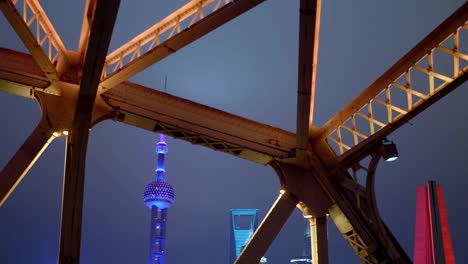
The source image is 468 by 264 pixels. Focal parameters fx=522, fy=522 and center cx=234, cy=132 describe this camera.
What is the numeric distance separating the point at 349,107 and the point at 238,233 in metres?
118

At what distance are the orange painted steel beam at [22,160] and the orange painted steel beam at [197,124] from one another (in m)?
1.49

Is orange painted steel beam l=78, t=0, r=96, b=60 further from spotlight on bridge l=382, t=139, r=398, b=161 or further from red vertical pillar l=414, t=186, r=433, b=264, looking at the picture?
red vertical pillar l=414, t=186, r=433, b=264

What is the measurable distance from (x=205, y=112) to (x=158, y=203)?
83.6 metres

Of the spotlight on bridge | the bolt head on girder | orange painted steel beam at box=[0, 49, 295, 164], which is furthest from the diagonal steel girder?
the bolt head on girder

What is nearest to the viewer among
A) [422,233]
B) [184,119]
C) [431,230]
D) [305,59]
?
[305,59]

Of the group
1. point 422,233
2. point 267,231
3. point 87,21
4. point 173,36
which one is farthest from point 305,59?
point 422,233

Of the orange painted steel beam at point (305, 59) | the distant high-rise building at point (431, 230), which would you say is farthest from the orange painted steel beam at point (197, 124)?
the distant high-rise building at point (431, 230)

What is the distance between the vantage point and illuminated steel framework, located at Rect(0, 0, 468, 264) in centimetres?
915

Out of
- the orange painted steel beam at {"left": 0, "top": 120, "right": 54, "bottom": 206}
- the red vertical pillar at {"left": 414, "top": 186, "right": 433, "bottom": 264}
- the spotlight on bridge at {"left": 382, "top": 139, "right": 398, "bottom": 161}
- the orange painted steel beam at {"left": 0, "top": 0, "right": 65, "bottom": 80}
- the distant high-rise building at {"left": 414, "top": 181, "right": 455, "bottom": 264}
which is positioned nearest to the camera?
the orange painted steel beam at {"left": 0, "top": 0, "right": 65, "bottom": 80}

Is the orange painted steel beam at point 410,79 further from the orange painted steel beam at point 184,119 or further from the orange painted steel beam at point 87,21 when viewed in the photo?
the orange painted steel beam at point 87,21

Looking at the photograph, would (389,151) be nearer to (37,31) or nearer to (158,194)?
(37,31)

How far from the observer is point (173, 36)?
9.32 metres

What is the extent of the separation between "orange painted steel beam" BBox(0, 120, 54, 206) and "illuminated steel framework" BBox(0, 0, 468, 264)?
0.8 inches

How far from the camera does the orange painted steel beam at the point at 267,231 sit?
1192 cm
